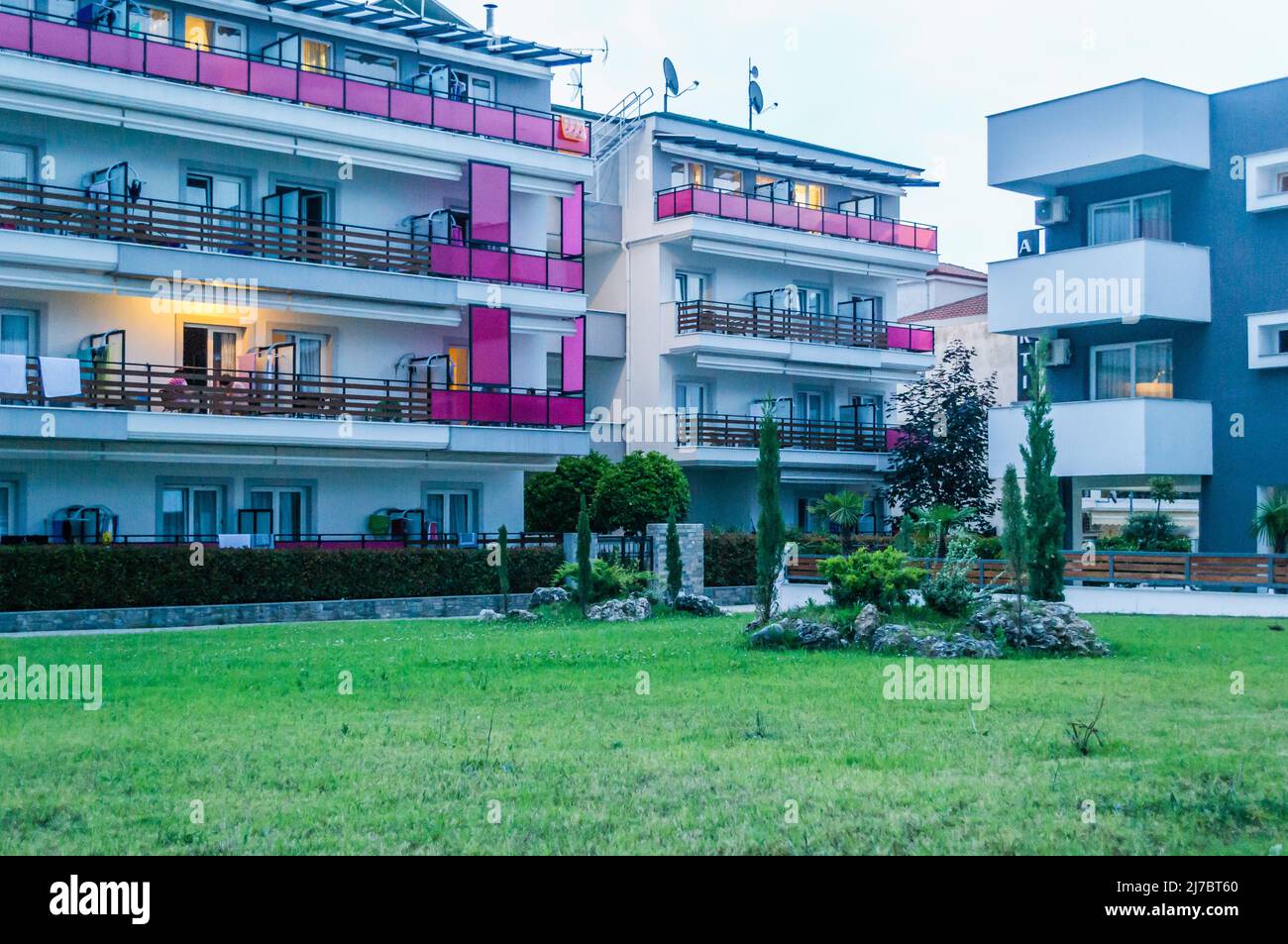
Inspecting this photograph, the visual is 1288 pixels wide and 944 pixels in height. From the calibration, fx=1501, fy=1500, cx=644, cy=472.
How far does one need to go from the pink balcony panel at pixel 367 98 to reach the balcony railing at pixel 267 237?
2.76 meters

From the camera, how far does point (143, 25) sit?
109 feet

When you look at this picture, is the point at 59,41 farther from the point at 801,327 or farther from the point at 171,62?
the point at 801,327

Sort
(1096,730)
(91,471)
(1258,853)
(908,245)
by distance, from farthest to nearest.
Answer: (908,245), (91,471), (1096,730), (1258,853)

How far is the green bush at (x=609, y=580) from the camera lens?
29781 millimetres

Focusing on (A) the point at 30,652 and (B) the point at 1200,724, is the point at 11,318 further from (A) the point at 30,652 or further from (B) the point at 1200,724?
(B) the point at 1200,724

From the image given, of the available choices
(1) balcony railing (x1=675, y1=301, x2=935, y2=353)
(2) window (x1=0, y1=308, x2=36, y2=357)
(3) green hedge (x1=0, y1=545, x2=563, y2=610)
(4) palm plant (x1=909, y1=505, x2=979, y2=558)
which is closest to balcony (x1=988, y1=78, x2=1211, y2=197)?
(4) palm plant (x1=909, y1=505, x2=979, y2=558)

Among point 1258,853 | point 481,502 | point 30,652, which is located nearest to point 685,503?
point 481,502

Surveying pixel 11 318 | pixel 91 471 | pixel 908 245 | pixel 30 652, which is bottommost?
pixel 30 652

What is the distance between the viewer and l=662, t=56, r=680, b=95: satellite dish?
4956 cm

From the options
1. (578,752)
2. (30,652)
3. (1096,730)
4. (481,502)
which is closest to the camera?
(578,752)

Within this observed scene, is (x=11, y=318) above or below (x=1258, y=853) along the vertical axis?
above

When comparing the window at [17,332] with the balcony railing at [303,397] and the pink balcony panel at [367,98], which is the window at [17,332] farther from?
the pink balcony panel at [367,98]

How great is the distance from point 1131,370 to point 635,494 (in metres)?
13.2
